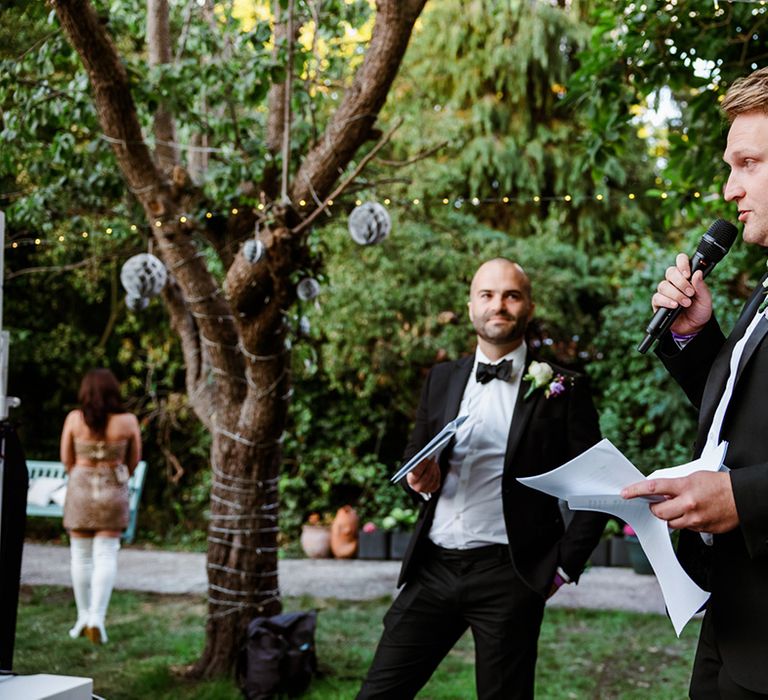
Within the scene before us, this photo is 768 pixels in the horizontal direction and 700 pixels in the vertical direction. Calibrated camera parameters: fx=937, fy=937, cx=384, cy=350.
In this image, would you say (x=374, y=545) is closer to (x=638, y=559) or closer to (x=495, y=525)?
(x=638, y=559)

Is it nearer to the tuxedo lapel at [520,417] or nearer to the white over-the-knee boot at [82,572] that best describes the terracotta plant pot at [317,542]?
the white over-the-knee boot at [82,572]

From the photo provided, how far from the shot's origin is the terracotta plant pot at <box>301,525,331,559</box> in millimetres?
8656

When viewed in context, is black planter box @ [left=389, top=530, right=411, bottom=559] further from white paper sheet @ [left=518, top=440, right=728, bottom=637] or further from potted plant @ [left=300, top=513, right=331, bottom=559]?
white paper sheet @ [left=518, top=440, right=728, bottom=637]

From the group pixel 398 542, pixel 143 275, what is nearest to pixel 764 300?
pixel 143 275

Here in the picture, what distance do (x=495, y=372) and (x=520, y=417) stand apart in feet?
0.59

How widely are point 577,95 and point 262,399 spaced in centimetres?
229

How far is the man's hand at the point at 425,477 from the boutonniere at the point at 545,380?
15.1 inches

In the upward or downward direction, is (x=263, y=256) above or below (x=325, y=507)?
above

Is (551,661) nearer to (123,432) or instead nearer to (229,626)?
(229,626)

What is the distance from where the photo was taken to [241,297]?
4211 millimetres

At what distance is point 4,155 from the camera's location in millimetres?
4699

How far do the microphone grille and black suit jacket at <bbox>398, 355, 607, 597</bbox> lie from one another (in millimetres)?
1116

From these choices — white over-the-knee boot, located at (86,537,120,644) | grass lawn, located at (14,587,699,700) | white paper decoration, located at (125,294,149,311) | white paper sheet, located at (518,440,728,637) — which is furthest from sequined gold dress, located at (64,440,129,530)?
white paper sheet, located at (518,440,728,637)

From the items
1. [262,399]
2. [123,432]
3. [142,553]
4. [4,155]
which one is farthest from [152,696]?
[142,553]
